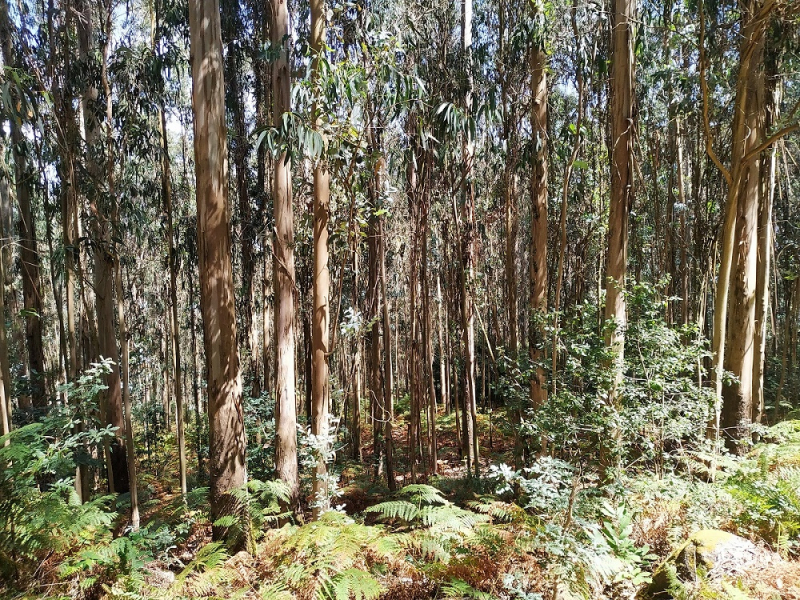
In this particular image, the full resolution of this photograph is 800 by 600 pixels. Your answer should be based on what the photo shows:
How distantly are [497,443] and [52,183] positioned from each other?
12750 millimetres

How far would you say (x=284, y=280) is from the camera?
518 centimetres

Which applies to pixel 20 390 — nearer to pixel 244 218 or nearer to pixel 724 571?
pixel 244 218

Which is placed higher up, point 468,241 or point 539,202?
point 539,202

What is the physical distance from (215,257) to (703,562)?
4793 millimetres

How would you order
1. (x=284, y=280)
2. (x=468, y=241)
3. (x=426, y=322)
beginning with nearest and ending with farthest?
1. (x=284, y=280)
2. (x=468, y=241)
3. (x=426, y=322)

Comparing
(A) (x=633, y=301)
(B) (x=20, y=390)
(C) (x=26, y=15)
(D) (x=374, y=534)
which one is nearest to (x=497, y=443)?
(A) (x=633, y=301)

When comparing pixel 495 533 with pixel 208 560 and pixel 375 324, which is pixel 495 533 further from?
pixel 375 324

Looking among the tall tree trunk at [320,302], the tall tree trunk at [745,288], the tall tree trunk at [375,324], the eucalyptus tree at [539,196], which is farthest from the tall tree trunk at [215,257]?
the tall tree trunk at [745,288]

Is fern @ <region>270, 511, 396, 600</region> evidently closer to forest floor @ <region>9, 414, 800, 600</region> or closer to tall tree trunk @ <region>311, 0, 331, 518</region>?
forest floor @ <region>9, 414, 800, 600</region>

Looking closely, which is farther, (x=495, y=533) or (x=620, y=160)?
(x=620, y=160)

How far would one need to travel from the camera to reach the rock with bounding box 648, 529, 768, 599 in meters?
3.04

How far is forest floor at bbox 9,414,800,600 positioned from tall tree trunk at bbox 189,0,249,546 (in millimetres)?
591

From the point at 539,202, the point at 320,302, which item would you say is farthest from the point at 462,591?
the point at 539,202

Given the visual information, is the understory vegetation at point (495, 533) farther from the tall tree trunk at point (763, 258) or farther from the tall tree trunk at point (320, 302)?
the tall tree trunk at point (763, 258)
